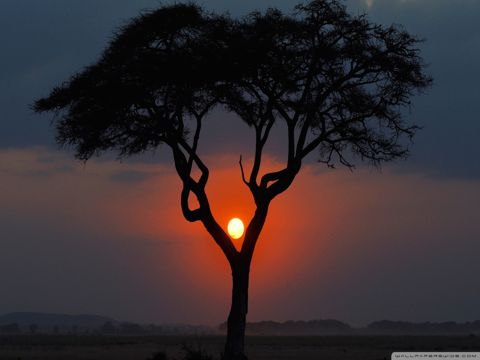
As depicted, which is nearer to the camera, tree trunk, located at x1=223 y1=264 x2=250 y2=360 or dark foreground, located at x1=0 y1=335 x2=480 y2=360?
tree trunk, located at x1=223 y1=264 x2=250 y2=360

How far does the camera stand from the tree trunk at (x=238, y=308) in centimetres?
3092

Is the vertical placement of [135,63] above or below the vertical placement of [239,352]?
above

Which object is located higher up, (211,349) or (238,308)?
(211,349)

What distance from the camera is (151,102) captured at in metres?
32.5

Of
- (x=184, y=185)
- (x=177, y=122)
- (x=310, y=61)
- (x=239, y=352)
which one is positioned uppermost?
(x=310, y=61)

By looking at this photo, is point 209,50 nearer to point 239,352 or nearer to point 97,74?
point 97,74

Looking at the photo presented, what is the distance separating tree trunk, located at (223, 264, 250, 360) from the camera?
30.9m

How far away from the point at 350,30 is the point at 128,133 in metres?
8.16

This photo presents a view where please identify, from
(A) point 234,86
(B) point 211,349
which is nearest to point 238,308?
(A) point 234,86

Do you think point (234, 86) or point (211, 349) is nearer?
point (234, 86)

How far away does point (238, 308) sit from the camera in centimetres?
3122

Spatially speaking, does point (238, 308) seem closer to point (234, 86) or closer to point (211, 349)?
point (234, 86)

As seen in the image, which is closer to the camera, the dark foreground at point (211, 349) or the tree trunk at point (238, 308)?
the tree trunk at point (238, 308)

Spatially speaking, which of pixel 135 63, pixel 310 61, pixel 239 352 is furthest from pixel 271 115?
pixel 239 352
